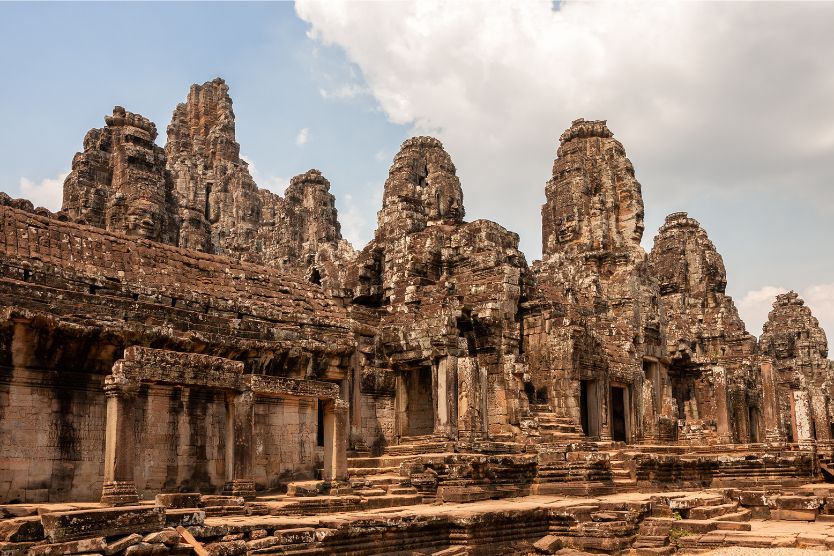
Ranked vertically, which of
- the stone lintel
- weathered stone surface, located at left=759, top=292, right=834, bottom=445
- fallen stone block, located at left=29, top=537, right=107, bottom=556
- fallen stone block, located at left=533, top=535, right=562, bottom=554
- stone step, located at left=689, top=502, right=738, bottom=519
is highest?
weathered stone surface, located at left=759, top=292, right=834, bottom=445

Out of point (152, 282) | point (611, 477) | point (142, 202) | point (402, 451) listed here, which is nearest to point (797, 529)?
point (611, 477)

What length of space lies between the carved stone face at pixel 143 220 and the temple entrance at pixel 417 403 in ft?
29.2

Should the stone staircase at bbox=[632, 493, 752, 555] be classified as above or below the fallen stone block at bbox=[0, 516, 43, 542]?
below

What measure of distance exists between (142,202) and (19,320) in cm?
1188

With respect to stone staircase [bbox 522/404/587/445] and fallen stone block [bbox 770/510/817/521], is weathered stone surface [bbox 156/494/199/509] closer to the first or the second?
stone staircase [bbox 522/404/587/445]

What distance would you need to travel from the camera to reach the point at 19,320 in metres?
12.6

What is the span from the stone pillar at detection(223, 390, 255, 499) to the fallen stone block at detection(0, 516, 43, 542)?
506cm

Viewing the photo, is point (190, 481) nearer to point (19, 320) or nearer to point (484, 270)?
point (19, 320)

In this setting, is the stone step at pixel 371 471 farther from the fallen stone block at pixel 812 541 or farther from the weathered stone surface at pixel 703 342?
the weathered stone surface at pixel 703 342

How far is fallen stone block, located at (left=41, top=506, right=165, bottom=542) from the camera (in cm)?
882

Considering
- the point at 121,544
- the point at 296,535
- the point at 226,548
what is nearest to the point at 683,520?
the point at 296,535

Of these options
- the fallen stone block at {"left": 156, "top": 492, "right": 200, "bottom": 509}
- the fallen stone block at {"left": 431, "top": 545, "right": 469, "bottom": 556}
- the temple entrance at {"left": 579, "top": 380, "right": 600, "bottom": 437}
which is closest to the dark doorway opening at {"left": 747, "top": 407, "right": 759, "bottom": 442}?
the temple entrance at {"left": 579, "top": 380, "right": 600, "bottom": 437}

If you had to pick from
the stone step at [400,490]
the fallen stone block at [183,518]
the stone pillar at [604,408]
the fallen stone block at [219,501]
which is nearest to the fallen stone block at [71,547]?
the fallen stone block at [183,518]

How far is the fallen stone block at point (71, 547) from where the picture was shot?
849 cm
